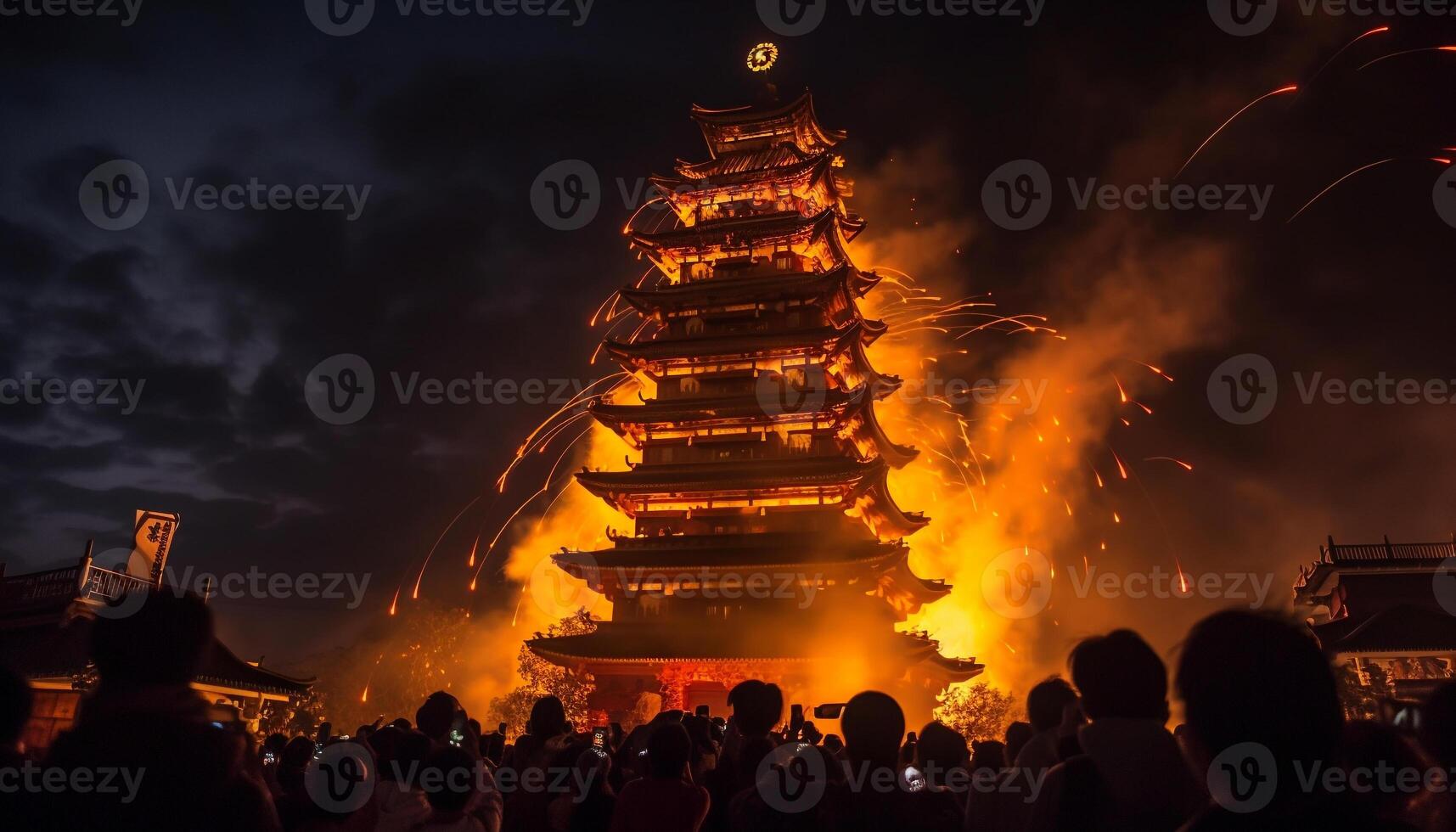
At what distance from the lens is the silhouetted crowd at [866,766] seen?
1984mm

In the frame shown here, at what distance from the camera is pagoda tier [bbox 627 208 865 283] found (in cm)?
2769

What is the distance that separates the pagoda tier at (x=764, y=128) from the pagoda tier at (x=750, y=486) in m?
14.9

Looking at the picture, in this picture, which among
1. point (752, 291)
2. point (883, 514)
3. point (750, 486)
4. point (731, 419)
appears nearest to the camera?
point (750, 486)

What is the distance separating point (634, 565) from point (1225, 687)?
21705 millimetres

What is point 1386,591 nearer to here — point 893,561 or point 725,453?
point 893,561

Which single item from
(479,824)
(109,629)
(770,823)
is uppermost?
(109,629)

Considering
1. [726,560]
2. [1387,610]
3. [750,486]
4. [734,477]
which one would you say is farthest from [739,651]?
[1387,610]

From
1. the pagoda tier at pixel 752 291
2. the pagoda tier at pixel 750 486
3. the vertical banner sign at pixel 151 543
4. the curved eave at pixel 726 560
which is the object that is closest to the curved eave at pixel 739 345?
the pagoda tier at pixel 752 291

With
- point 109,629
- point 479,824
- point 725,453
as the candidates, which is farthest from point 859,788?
point 725,453

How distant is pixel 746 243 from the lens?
1121 inches

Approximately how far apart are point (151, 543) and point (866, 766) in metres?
24.5

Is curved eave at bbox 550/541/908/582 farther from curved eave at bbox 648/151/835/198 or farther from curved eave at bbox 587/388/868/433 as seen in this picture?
curved eave at bbox 648/151/835/198

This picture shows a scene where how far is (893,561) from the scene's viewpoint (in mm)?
21453

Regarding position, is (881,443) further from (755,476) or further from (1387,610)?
(1387,610)
